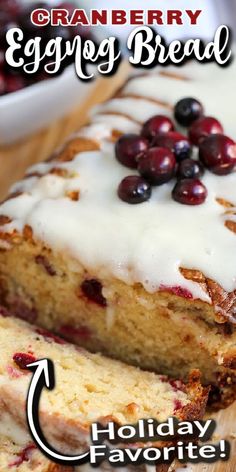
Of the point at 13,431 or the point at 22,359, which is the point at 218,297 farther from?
the point at 13,431

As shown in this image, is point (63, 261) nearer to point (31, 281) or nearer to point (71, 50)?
point (31, 281)

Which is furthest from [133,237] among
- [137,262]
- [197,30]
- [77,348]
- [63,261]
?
[197,30]

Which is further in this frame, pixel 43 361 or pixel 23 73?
pixel 23 73

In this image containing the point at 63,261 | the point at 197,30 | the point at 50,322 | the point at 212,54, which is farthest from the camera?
the point at 197,30

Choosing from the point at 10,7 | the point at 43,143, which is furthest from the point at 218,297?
the point at 10,7

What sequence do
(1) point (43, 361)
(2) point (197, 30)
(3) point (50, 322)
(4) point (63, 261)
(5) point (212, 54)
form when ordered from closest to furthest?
1. (1) point (43, 361)
2. (4) point (63, 261)
3. (3) point (50, 322)
4. (5) point (212, 54)
5. (2) point (197, 30)
